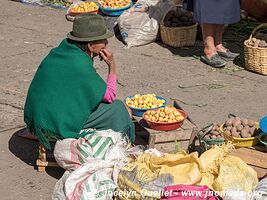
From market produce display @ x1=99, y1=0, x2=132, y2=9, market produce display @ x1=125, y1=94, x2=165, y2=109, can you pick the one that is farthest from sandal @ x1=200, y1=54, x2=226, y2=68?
market produce display @ x1=125, y1=94, x2=165, y2=109

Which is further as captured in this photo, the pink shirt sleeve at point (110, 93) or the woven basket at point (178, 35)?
the woven basket at point (178, 35)

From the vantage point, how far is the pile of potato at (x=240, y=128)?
516 centimetres

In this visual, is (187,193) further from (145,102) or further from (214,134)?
(145,102)

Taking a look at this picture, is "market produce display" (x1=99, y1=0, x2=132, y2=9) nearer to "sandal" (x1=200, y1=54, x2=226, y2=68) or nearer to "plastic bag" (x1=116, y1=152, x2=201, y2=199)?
"sandal" (x1=200, y1=54, x2=226, y2=68)

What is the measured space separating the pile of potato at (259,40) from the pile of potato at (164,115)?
242 cm

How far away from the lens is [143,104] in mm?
5801

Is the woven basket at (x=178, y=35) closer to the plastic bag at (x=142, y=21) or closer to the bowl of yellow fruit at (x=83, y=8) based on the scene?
the plastic bag at (x=142, y=21)

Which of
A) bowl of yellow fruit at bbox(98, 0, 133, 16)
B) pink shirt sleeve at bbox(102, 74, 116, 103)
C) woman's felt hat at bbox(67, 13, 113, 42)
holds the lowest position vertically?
bowl of yellow fruit at bbox(98, 0, 133, 16)

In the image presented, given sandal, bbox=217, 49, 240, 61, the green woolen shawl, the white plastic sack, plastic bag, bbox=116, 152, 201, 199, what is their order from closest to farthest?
plastic bag, bbox=116, 152, 201, 199
the white plastic sack
the green woolen shawl
sandal, bbox=217, 49, 240, 61

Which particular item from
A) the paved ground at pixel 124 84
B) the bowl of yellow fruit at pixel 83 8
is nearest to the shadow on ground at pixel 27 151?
the paved ground at pixel 124 84

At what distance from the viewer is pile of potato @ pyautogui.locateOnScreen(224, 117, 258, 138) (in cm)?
516

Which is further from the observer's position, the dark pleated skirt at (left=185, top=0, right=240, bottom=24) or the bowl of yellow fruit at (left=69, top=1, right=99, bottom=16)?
the bowl of yellow fruit at (left=69, top=1, right=99, bottom=16)

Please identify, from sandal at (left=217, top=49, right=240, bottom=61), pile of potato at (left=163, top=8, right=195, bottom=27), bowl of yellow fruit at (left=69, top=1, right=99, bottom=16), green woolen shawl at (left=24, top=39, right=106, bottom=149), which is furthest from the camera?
bowl of yellow fruit at (left=69, top=1, right=99, bottom=16)

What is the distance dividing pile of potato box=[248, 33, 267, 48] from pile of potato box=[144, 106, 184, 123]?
7.93 feet
